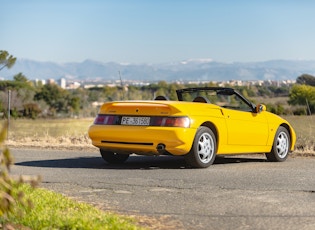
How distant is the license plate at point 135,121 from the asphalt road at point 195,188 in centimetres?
71

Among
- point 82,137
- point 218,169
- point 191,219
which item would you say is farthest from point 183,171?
point 82,137

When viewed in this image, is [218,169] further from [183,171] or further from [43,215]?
[43,215]

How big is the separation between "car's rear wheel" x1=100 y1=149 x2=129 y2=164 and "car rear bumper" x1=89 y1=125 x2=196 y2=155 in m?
0.62

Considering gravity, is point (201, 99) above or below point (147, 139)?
above

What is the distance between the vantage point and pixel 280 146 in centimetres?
1117

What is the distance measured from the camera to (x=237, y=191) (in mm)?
6984

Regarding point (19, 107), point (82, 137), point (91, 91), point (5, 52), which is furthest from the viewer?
point (91, 91)

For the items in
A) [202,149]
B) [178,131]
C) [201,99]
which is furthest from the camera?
[201,99]

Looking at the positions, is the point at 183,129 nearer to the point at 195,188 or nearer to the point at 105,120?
the point at 105,120

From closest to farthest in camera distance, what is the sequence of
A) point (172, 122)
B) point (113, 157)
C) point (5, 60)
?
point (172, 122) < point (113, 157) < point (5, 60)

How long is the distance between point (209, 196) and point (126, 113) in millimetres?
3283

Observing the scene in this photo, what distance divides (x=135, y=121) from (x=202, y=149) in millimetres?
1104

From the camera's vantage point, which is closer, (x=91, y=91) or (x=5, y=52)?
(x=5, y=52)

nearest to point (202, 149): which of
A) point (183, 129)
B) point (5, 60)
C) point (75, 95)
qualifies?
point (183, 129)
